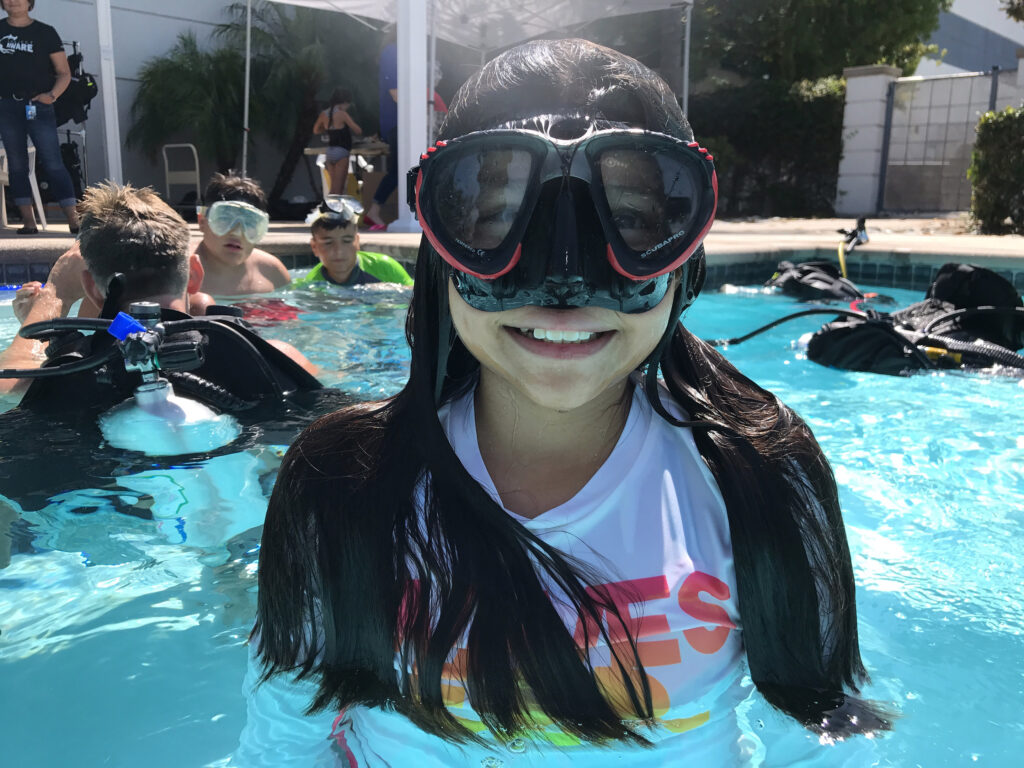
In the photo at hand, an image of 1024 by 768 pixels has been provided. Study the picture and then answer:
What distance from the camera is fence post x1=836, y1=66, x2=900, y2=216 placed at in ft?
57.2

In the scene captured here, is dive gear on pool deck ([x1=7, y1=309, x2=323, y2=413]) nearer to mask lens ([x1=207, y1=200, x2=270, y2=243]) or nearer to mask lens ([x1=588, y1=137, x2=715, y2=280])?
mask lens ([x1=588, y1=137, x2=715, y2=280])

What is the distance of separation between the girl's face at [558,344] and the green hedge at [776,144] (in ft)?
58.1

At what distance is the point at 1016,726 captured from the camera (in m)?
2.29

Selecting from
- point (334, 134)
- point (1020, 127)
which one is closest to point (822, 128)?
point (1020, 127)

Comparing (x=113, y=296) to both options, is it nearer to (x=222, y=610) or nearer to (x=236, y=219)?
(x=222, y=610)

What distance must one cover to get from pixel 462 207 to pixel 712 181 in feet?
1.21

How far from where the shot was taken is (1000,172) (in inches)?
492

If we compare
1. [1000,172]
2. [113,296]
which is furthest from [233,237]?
[1000,172]

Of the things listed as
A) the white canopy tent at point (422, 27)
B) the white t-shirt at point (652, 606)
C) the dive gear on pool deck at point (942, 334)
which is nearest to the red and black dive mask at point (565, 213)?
the white t-shirt at point (652, 606)

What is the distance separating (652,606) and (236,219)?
554 centimetres

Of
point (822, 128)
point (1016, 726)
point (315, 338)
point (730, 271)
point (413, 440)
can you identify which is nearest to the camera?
point (413, 440)

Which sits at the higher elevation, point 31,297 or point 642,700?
point 31,297

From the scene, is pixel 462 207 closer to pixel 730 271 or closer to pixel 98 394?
pixel 98 394

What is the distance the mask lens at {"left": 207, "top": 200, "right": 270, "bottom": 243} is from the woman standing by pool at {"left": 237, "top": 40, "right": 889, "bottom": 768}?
16.7ft
